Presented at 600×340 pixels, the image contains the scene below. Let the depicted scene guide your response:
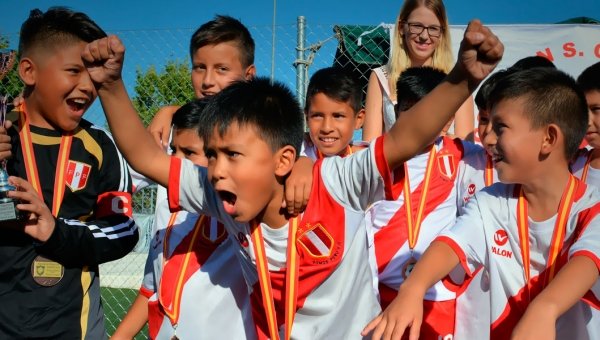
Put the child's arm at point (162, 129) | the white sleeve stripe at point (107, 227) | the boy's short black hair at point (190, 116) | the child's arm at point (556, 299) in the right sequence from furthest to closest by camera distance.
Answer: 1. the child's arm at point (162, 129)
2. the boy's short black hair at point (190, 116)
3. the white sleeve stripe at point (107, 227)
4. the child's arm at point (556, 299)

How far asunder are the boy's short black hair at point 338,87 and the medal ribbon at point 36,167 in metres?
1.66

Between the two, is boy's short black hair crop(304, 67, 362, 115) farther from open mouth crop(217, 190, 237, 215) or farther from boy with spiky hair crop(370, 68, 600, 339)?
open mouth crop(217, 190, 237, 215)

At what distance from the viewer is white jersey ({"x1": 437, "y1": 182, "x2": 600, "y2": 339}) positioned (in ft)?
7.92

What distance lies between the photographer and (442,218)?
338 cm

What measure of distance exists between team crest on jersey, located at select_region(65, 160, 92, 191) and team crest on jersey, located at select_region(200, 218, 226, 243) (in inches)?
23.9

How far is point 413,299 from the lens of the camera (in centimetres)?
211

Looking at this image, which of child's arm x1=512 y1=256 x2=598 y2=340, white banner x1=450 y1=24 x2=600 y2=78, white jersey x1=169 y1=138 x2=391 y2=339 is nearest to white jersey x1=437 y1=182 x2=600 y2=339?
child's arm x1=512 y1=256 x2=598 y2=340

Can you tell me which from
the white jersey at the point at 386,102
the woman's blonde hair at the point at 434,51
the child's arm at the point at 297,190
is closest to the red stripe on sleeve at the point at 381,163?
the child's arm at the point at 297,190

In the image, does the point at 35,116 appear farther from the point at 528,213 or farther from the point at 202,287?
the point at 528,213

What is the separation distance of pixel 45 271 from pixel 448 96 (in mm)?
1934

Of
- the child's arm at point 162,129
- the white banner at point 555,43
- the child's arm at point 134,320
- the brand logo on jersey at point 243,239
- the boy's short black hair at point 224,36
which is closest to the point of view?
the brand logo on jersey at point 243,239

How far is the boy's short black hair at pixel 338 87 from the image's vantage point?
381 cm

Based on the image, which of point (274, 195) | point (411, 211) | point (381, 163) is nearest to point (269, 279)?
point (274, 195)

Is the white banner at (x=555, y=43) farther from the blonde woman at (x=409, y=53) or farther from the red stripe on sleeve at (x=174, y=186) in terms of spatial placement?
the red stripe on sleeve at (x=174, y=186)
